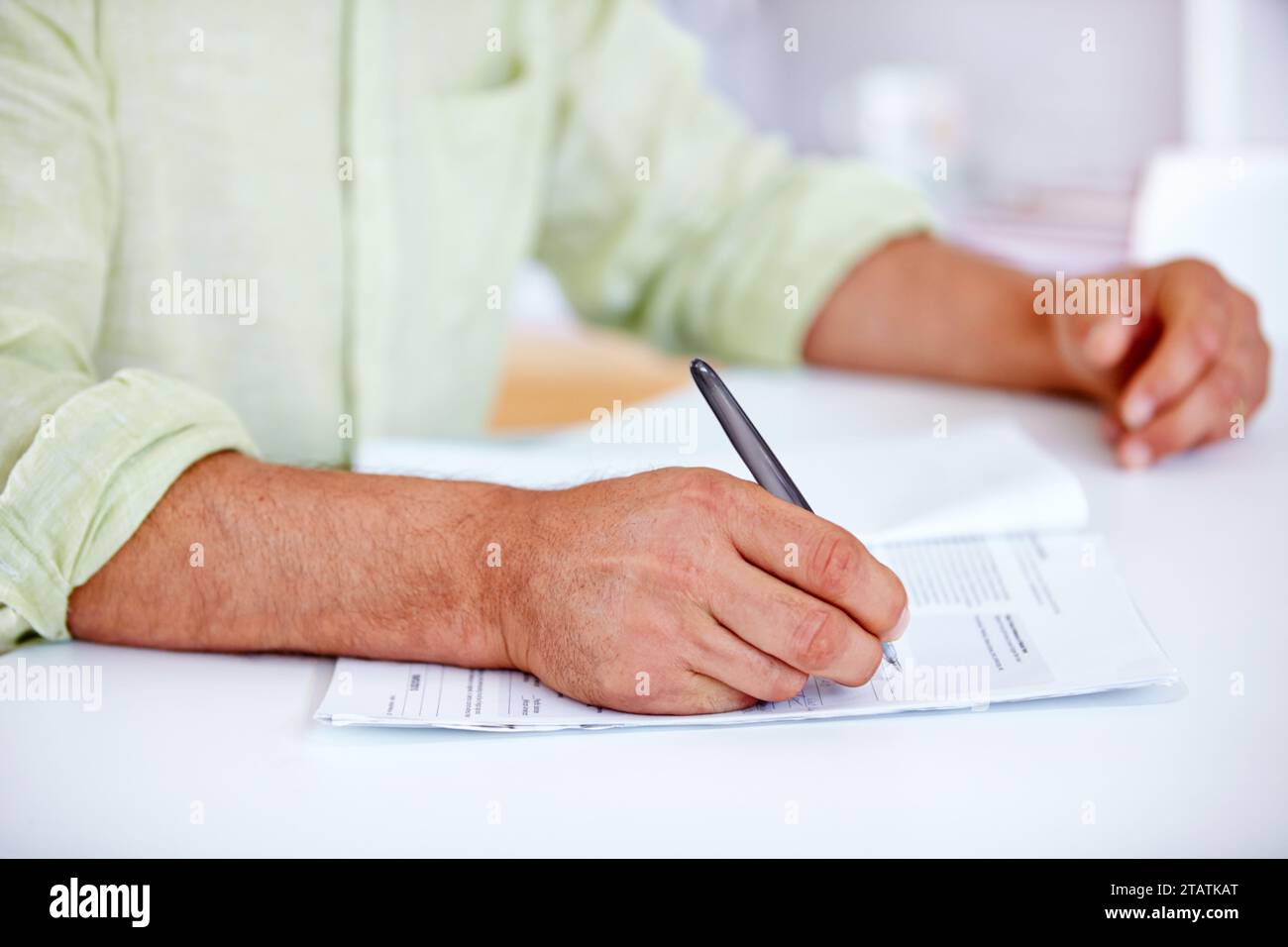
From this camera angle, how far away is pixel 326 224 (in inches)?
39.9

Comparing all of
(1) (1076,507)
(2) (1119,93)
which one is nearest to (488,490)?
(1) (1076,507)

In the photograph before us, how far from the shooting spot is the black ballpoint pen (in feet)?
2.02

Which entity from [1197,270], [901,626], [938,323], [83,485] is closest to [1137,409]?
[1197,270]

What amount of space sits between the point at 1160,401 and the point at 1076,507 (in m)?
0.20

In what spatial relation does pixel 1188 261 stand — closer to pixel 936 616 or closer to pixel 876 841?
pixel 936 616

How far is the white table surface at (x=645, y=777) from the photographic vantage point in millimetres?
504

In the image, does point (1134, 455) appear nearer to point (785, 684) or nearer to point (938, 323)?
point (938, 323)

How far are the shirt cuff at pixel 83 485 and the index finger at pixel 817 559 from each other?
30 centimetres

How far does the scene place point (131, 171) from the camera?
914mm

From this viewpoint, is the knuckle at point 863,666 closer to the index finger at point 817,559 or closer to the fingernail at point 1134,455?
the index finger at point 817,559

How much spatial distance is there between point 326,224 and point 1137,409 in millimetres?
625

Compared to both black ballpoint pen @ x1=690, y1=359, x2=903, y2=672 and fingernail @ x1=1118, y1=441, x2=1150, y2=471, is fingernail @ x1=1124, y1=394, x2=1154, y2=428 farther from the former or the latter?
black ballpoint pen @ x1=690, y1=359, x2=903, y2=672

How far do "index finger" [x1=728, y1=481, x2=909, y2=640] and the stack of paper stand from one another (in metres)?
0.05
